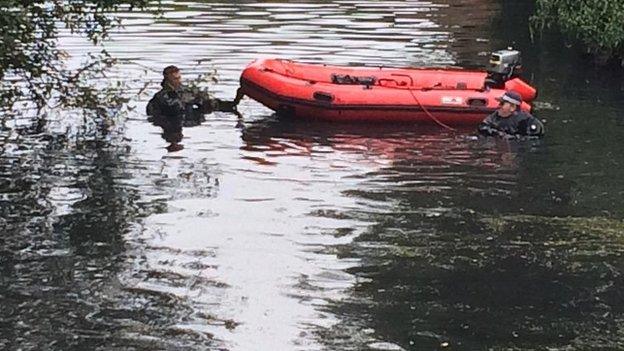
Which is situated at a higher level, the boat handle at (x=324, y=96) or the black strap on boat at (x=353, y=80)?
the black strap on boat at (x=353, y=80)

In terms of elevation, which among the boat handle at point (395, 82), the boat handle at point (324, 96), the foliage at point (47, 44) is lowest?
the boat handle at point (324, 96)

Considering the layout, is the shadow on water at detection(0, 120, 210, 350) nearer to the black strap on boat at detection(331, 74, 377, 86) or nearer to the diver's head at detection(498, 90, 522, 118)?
the black strap on boat at detection(331, 74, 377, 86)

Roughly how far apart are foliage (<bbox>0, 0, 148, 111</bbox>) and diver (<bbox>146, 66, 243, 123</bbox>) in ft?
4.92

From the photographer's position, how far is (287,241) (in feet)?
31.0

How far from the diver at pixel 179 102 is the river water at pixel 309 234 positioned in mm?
338

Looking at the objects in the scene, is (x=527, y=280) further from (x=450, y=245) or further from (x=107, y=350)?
(x=107, y=350)

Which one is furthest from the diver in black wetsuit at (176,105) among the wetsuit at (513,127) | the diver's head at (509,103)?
the diver's head at (509,103)

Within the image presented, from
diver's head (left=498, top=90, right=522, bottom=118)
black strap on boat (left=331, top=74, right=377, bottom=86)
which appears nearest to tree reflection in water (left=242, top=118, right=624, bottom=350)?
diver's head (left=498, top=90, right=522, bottom=118)

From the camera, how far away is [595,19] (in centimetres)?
1800

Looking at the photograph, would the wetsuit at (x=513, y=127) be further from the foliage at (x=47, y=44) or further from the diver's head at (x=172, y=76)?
the foliage at (x=47, y=44)

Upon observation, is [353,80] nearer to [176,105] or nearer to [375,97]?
[375,97]

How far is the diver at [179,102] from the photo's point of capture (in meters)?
14.7

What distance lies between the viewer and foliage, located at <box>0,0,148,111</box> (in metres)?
11.1

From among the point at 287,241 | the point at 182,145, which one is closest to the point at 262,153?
the point at 182,145
